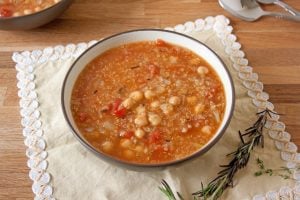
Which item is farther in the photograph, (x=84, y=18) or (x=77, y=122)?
(x=84, y=18)

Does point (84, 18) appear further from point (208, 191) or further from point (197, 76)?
point (208, 191)

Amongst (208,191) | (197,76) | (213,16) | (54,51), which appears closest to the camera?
(208,191)

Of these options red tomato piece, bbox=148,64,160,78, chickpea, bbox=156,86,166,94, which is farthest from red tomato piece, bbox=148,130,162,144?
red tomato piece, bbox=148,64,160,78

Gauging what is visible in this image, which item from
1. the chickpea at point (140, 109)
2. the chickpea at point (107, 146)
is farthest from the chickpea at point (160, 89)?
the chickpea at point (107, 146)

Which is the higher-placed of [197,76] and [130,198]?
[197,76]

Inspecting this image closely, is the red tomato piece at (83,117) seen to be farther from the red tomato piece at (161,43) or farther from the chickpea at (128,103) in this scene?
the red tomato piece at (161,43)

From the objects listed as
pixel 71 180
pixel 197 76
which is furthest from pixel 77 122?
pixel 197 76

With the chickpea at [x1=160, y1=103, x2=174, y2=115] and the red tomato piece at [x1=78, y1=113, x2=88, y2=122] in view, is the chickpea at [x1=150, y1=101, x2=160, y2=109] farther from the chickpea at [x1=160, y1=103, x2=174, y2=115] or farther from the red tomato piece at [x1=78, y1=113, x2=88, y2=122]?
the red tomato piece at [x1=78, y1=113, x2=88, y2=122]

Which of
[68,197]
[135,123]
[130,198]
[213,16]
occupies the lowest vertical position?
[68,197]
